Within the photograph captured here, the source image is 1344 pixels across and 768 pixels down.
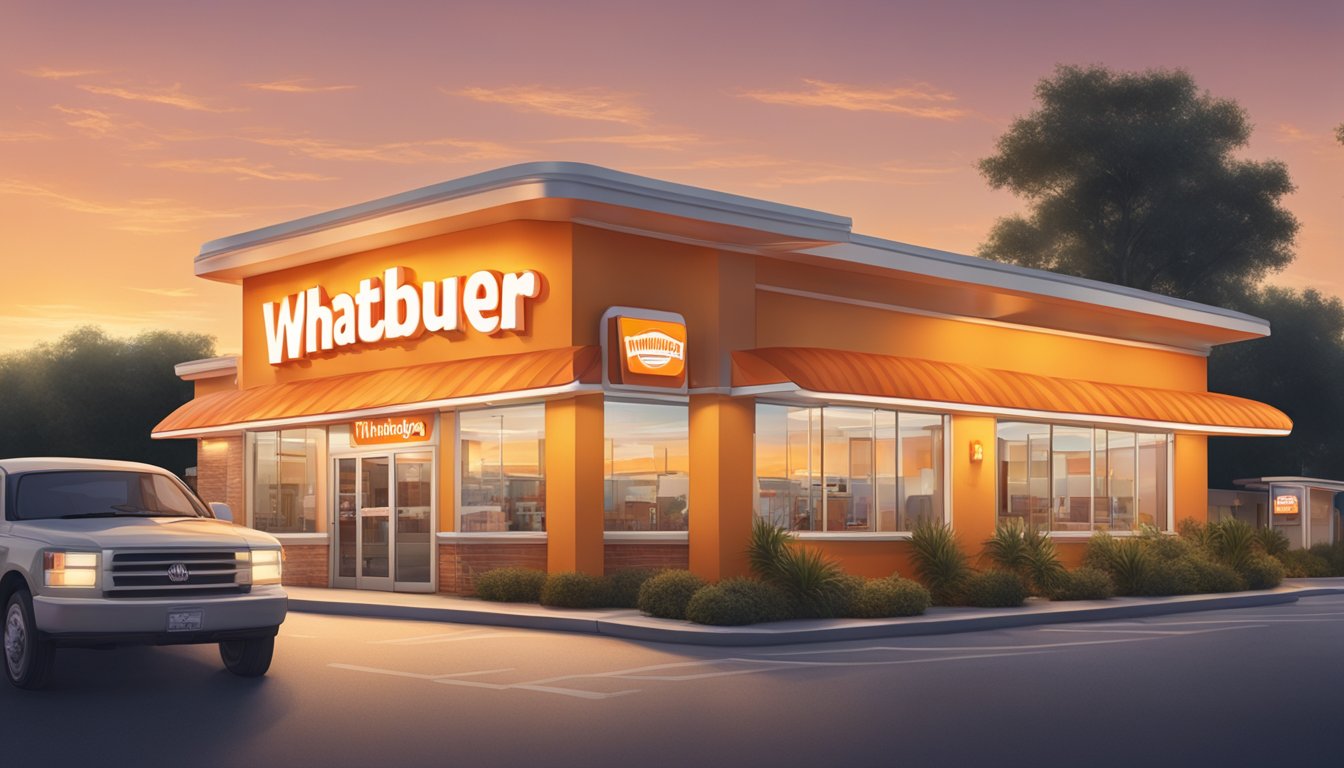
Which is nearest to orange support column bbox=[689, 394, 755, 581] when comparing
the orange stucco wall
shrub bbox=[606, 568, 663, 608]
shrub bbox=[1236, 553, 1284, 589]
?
the orange stucco wall

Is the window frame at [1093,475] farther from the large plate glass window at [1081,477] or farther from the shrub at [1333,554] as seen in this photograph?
the shrub at [1333,554]

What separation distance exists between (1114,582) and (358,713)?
18.6m

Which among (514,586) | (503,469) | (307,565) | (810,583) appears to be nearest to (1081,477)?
(810,583)

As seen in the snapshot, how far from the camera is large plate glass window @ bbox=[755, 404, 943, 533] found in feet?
81.0

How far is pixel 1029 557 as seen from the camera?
2573cm

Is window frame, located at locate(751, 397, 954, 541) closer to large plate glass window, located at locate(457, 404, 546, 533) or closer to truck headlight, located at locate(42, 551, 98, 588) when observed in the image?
large plate glass window, located at locate(457, 404, 546, 533)

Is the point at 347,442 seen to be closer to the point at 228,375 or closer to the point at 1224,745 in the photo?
the point at 228,375

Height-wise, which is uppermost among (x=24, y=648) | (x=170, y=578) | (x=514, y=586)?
(x=170, y=578)

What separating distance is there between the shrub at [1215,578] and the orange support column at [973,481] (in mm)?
4119

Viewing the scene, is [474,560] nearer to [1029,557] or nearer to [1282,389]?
[1029,557]

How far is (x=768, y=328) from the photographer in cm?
2514

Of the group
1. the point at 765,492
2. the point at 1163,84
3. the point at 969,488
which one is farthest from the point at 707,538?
the point at 1163,84

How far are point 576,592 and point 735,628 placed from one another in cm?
368

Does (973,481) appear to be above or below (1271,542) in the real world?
above
